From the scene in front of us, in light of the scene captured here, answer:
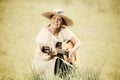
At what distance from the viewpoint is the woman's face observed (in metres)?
4.41

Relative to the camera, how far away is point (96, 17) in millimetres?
4562

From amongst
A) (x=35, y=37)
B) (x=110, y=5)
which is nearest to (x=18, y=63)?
(x=35, y=37)

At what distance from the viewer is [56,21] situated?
4.42 m

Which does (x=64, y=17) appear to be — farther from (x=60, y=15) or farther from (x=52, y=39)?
(x=52, y=39)

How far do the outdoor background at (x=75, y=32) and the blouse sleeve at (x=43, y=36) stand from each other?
50 millimetres

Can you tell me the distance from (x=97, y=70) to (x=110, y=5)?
0.84m

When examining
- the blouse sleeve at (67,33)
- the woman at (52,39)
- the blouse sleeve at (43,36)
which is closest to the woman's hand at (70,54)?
the woman at (52,39)

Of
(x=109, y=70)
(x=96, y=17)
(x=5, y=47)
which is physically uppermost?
(x=96, y=17)

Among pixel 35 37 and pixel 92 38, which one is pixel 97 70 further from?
pixel 35 37

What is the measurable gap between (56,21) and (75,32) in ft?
0.85

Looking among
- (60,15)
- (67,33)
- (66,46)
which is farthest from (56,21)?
(66,46)

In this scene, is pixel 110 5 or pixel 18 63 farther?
Answer: pixel 110 5

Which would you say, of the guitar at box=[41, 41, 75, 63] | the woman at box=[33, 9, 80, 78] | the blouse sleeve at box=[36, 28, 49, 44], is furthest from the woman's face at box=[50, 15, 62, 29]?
the guitar at box=[41, 41, 75, 63]

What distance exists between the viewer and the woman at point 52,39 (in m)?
4.29
